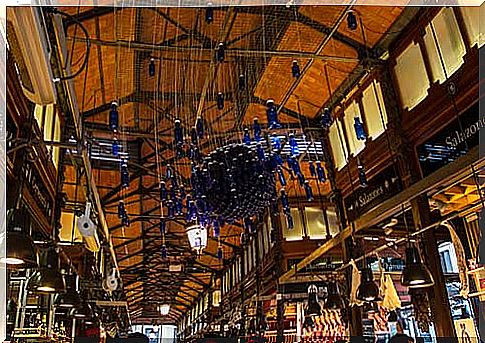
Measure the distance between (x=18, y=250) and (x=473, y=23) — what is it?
451 cm

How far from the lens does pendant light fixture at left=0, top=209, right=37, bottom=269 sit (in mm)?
3258

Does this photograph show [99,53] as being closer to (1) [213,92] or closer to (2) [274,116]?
(1) [213,92]

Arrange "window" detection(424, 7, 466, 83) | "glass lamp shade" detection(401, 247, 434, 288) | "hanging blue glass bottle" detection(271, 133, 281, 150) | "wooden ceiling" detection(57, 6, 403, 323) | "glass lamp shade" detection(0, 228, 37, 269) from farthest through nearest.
→ "hanging blue glass bottle" detection(271, 133, 281, 150)
"wooden ceiling" detection(57, 6, 403, 323)
"window" detection(424, 7, 466, 83)
"glass lamp shade" detection(401, 247, 434, 288)
"glass lamp shade" detection(0, 228, 37, 269)

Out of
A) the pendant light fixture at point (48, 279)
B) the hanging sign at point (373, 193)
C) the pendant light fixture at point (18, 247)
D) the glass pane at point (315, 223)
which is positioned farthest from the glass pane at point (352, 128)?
the pendant light fixture at point (18, 247)

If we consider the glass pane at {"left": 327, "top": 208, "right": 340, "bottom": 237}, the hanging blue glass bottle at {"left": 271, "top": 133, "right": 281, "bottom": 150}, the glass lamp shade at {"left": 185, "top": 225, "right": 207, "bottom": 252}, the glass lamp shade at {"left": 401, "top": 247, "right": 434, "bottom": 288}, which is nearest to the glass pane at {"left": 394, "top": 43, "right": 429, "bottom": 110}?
the hanging blue glass bottle at {"left": 271, "top": 133, "right": 281, "bottom": 150}

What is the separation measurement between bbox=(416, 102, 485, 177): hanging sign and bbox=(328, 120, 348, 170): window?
1.93 m

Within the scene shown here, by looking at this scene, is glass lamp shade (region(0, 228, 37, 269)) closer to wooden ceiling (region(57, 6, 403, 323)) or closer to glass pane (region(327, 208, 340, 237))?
wooden ceiling (region(57, 6, 403, 323))

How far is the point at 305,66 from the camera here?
6793 millimetres

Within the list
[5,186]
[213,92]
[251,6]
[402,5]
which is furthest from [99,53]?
[402,5]

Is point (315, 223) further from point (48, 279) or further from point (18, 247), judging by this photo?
point (18, 247)

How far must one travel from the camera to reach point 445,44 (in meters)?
5.35

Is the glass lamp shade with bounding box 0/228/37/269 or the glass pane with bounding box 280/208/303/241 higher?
the glass pane with bounding box 280/208/303/241

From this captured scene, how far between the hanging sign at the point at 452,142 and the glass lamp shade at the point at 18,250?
409cm

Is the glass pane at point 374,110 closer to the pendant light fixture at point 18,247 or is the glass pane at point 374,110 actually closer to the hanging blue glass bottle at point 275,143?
the hanging blue glass bottle at point 275,143
